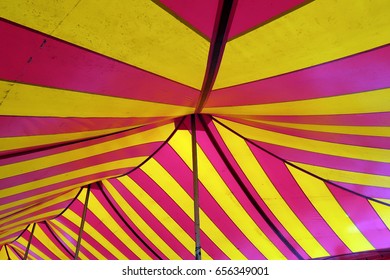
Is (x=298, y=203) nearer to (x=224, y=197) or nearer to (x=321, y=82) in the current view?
(x=224, y=197)

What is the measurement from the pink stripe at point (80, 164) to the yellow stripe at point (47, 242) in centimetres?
251

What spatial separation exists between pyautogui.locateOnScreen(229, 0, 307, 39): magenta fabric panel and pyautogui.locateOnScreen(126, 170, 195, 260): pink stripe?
→ 2094mm

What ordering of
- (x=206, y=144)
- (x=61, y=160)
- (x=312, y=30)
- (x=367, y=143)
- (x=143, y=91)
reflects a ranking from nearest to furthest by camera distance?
(x=312, y=30) < (x=143, y=91) < (x=367, y=143) < (x=61, y=160) < (x=206, y=144)

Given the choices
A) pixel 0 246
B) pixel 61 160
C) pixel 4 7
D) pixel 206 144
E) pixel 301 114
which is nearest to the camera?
pixel 4 7

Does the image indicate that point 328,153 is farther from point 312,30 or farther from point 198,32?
point 198,32

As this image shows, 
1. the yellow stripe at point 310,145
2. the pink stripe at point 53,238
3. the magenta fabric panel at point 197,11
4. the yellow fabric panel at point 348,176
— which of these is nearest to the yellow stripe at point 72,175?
the yellow stripe at point 310,145

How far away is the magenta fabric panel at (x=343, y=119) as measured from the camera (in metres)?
1.70

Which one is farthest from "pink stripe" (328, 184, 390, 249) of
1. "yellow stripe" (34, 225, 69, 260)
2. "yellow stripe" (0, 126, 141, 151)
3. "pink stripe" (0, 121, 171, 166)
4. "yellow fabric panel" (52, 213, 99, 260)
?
"yellow stripe" (34, 225, 69, 260)

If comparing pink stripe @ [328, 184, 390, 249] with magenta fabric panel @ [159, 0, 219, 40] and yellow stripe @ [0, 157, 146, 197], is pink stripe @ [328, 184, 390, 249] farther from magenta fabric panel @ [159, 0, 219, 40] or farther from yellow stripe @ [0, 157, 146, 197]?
magenta fabric panel @ [159, 0, 219, 40]

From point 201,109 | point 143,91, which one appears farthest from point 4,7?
point 201,109

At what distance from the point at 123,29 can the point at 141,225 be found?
2.82m

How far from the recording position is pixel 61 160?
224 centimetres

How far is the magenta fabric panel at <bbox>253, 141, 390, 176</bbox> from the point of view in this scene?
7.18 ft

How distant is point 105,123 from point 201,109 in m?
0.56
